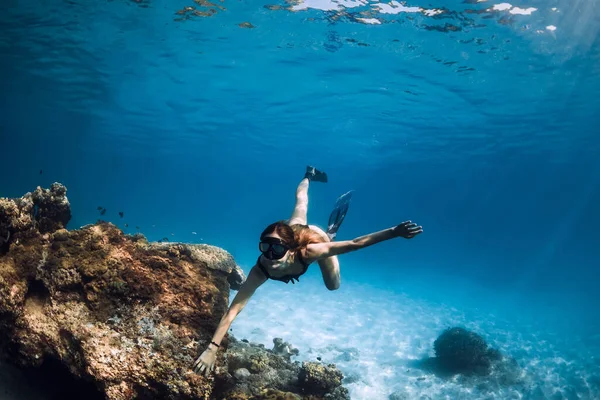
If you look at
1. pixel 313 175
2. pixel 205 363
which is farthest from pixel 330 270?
pixel 313 175

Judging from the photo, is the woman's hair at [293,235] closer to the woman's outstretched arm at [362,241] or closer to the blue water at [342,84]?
the woman's outstretched arm at [362,241]

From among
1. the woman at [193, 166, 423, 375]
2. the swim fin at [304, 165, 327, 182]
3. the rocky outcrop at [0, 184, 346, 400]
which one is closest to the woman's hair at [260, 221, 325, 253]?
the woman at [193, 166, 423, 375]

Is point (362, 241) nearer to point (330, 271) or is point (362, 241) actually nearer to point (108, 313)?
point (330, 271)

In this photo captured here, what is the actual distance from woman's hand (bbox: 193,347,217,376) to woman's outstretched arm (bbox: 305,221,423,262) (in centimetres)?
161

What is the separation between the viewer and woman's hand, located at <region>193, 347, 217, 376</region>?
375cm

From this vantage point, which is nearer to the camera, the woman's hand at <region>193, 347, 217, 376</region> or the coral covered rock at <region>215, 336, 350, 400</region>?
the woman's hand at <region>193, 347, 217, 376</region>

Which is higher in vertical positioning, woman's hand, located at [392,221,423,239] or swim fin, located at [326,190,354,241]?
swim fin, located at [326,190,354,241]

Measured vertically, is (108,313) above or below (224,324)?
below

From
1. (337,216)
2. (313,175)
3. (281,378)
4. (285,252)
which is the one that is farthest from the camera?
(313,175)

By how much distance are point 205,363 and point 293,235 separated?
1.79 metres

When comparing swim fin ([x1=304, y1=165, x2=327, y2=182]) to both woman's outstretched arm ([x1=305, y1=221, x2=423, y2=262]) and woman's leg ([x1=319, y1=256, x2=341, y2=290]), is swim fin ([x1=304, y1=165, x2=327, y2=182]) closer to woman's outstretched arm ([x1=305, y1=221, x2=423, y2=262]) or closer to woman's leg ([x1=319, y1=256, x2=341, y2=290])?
woman's leg ([x1=319, y1=256, x2=341, y2=290])

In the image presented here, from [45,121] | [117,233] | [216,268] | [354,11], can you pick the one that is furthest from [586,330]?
[45,121]

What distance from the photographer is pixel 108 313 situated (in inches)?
159

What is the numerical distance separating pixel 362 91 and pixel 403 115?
18.2 ft
